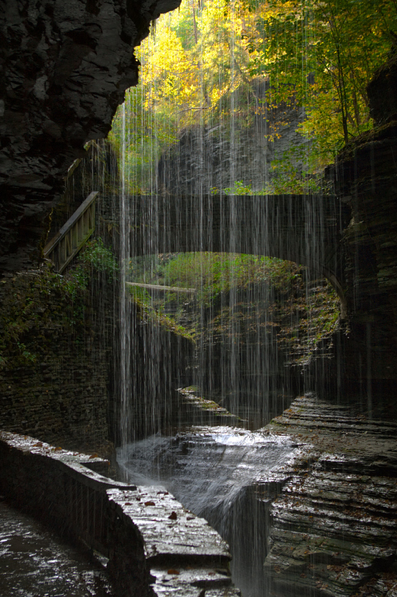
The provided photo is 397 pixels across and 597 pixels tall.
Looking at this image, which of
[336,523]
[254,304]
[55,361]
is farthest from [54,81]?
[254,304]

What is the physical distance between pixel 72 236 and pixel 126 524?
9351mm

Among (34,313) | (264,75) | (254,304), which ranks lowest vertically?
(34,313)

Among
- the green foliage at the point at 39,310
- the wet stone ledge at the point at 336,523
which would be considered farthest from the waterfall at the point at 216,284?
the green foliage at the point at 39,310

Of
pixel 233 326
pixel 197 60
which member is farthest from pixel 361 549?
pixel 197 60

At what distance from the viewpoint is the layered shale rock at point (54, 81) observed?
1.84 m

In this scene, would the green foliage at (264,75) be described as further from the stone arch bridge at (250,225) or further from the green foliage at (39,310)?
the green foliage at (39,310)

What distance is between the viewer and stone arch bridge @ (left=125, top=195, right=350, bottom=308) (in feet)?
38.8

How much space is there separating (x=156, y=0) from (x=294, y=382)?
13182mm

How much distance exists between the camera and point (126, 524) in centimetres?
292

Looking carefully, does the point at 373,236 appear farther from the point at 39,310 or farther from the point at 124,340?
the point at 39,310

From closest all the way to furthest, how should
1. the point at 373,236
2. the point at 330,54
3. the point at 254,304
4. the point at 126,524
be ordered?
the point at 126,524
the point at 373,236
the point at 330,54
the point at 254,304

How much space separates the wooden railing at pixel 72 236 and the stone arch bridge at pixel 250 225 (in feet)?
3.90

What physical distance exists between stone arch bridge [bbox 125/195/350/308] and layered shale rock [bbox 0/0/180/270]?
927 centimetres

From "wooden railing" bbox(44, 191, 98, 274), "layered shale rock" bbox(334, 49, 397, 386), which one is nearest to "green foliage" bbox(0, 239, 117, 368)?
"wooden railing" bbox(44, 191, 98, 274)
